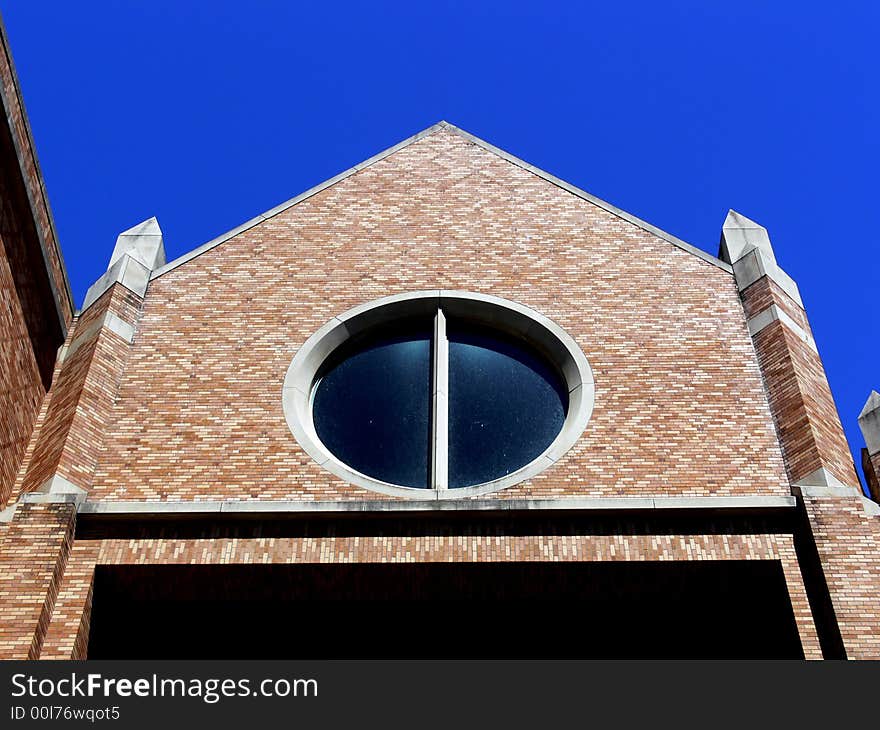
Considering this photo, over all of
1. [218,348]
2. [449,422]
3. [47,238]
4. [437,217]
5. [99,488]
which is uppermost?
[437,217]

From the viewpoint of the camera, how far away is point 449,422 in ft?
43.9

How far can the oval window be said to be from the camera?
1290 cm

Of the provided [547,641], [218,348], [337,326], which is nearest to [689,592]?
[547,641]

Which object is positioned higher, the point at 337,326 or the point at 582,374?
the point at 337,326

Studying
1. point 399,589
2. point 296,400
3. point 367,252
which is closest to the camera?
point 399,589

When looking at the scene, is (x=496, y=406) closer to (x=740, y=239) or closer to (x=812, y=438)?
(x=812, y=438)

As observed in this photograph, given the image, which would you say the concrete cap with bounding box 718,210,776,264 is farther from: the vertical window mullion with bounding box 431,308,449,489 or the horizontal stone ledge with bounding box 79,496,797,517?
the horizontal stone ledge with bounding box 79,496,797,517

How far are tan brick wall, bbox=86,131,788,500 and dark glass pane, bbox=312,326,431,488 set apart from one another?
60 cm

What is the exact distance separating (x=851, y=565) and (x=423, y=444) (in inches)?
186

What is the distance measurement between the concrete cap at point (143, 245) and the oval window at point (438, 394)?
2.86m

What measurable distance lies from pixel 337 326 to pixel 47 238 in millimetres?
3673

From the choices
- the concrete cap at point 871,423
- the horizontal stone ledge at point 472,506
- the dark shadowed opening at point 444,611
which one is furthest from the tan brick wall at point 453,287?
the concrete cap at point 871,423

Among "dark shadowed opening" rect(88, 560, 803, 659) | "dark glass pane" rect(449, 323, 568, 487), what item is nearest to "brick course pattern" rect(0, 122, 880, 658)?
"dark shadowed opening" rect(88, 560, 803, 659)

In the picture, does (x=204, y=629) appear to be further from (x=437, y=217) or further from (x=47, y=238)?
(x=437, y=217)
